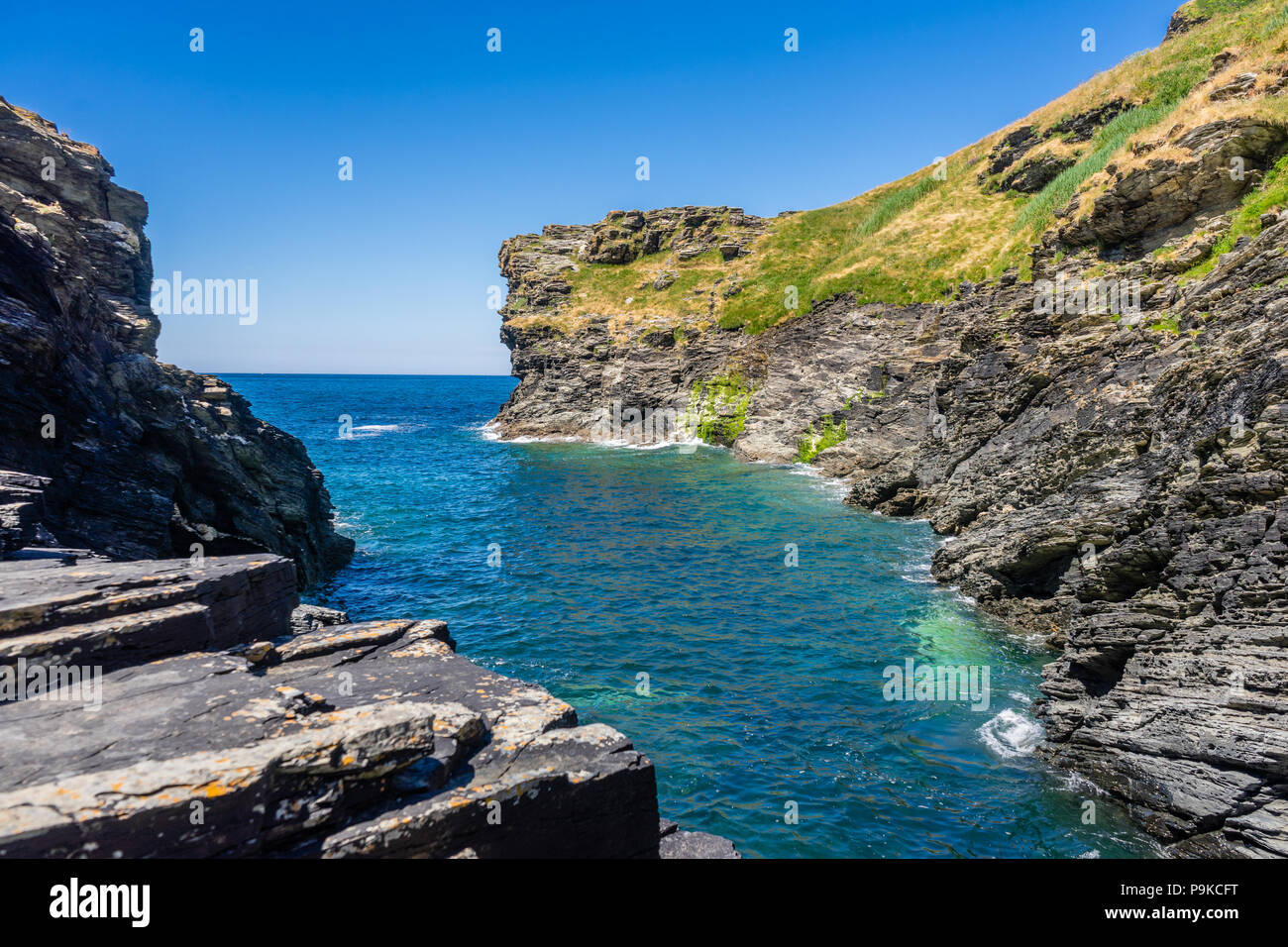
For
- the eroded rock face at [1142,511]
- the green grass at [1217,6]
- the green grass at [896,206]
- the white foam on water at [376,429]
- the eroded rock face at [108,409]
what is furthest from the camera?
the white foam on water at [376,429]

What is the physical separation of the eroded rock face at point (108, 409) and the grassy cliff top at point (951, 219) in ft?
151

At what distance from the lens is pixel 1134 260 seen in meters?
36.9

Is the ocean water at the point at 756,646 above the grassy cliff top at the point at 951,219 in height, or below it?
below

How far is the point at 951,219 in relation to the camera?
80750 millimetres

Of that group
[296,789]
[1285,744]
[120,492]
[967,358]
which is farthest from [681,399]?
[296,789]

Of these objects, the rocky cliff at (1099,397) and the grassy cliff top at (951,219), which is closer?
the rocky cliff at (1099,397)

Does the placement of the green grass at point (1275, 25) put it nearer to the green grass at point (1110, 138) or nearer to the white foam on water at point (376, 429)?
the green grass at point (1110, 138)

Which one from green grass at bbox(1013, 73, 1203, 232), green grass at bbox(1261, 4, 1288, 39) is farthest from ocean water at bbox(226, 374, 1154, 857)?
green grass at bbox(1261, 4, 1288, 39)

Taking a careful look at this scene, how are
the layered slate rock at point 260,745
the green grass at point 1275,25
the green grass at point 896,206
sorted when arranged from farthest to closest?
1. the green grass at point 896,206
2. the green grass at point 1275,25
3. the layered slate rock at point 260,745

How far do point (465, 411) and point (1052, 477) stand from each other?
140539mm

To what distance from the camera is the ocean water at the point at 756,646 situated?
52.2 feet

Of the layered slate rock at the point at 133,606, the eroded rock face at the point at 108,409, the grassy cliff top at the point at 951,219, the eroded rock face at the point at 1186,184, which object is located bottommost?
the layered slate rock at the point at 133,606

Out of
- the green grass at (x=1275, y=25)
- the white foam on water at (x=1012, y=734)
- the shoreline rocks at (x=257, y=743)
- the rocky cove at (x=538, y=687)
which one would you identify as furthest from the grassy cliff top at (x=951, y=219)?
the shoreline rocks at (x=257, y=743)

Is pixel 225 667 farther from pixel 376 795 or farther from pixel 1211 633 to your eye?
pixel 1211 633
